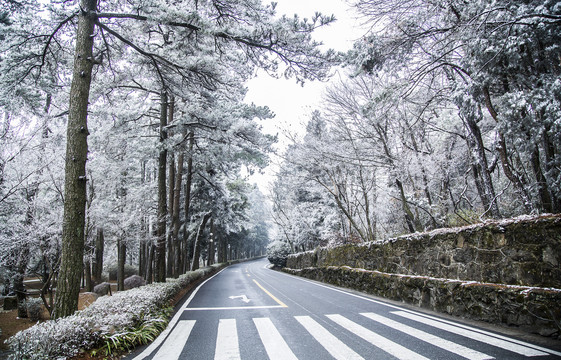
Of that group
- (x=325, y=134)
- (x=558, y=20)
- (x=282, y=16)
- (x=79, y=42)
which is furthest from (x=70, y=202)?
(x=325, y=134)

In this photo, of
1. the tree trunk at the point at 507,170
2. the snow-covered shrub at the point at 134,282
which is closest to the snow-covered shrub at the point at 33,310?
the snow-covered shrub at the point at 134,282

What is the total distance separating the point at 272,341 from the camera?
480cm

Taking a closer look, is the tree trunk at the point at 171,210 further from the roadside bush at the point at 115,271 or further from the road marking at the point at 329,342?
the roadside bush at the point at 115,271

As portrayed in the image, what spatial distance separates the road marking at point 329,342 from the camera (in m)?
4.04

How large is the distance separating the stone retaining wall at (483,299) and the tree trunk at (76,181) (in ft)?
24.9

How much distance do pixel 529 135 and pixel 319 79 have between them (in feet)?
15.0

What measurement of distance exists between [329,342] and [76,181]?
17.6ft

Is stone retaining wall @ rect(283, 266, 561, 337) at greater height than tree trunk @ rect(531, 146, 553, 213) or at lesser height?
lesser

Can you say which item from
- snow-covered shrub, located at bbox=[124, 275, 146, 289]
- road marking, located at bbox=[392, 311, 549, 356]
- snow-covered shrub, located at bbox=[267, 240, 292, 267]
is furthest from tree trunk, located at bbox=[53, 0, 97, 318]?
snow-covered shrub, located at bbox=[267, 240, 292, 267]

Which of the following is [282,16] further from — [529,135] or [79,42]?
[529,135]

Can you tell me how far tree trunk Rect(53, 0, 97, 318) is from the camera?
5375mm

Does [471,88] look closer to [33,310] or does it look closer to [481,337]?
[481,337]

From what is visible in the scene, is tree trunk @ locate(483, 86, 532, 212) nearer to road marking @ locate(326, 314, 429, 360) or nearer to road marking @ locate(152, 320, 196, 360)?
road marking @ locate(326, 314, 429, 360)

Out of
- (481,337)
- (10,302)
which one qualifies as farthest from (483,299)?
(10,302)
